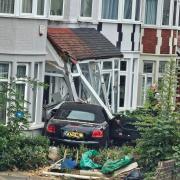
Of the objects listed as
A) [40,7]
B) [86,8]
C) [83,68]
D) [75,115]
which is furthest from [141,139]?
[86,8]

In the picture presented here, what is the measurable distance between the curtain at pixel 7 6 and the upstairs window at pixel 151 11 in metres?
11.5

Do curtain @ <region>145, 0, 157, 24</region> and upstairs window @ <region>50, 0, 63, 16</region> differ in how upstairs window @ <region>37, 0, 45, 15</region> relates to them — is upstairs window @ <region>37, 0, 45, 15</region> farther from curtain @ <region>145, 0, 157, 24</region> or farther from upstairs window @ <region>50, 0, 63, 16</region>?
curtain @ <region>145, 0, 157, 24</region>

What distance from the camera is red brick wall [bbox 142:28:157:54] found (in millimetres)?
32691

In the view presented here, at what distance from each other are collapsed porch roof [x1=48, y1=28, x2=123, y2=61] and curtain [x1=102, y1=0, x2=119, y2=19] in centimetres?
115

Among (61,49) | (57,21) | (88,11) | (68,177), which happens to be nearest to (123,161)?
(68,177)

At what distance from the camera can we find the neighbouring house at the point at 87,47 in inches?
898

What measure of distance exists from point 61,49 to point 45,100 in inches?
81.7

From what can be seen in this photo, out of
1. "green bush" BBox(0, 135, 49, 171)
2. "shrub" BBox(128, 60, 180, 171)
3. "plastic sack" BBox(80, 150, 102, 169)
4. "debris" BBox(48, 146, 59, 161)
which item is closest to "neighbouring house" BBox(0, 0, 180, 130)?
"debris" BBox(48, 146, 59, 161)

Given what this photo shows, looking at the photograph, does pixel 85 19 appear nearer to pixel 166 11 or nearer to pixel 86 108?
pixel 86 108

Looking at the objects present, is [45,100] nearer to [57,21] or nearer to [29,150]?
[57,21]

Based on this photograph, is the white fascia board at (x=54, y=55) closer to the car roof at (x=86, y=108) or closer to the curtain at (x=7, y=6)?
the car roof at (x=86, y=108)

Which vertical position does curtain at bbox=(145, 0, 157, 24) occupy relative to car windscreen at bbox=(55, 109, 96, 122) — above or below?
above

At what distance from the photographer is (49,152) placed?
20297mm

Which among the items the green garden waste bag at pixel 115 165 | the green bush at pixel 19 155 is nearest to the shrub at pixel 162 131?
the green garden waste bag at pixel 115 165
